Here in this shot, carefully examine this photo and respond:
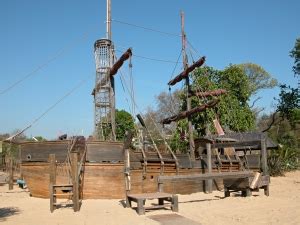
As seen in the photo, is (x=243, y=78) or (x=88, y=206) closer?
(x=88, y=206)

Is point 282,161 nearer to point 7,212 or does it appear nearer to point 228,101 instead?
point 228,101

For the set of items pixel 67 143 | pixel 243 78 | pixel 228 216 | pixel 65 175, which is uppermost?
pixel 243 78

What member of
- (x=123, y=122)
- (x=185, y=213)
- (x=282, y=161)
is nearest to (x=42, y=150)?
(x=185, y=213)

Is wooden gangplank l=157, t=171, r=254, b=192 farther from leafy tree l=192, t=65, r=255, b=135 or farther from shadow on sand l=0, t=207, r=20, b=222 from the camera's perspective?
leafy tree l=192, t=65, r=255, b=135

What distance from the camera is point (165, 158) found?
15805mm

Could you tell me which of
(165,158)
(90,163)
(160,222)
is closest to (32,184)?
(90,163)

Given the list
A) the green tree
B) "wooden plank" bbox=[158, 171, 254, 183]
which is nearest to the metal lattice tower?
"wooden plank" bbox=[158, 171, 254, 183]

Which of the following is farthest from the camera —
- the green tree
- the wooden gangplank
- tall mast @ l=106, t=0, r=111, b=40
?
the green tree

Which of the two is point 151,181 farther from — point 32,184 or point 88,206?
point 32,184

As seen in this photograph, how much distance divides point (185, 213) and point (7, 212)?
16.4ft

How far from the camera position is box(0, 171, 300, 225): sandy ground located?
29.0 feet

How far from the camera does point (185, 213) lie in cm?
988

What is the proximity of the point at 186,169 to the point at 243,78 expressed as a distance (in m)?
21.1

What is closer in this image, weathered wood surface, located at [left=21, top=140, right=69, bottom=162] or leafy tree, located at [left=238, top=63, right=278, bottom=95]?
weathered wood surface, located at [left=21, top=140, right=69, bottom=162]
